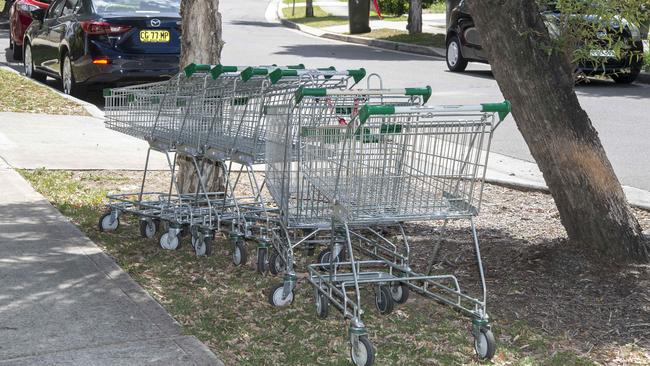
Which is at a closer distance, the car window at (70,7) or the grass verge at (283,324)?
the grass verge at (283,324)

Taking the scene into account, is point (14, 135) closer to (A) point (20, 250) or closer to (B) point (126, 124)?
(B) point (126, 124)

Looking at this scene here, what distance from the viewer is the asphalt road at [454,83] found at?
38.7 feet

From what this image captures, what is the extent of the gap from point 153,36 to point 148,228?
694cm

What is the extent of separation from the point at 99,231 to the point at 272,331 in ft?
8.24

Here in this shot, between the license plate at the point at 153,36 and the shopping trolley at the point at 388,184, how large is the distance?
848 centimetres

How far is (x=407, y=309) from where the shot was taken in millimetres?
6016

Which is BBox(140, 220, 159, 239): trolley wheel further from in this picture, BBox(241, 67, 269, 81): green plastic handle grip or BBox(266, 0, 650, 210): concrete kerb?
BBox(266, 0, 650, 210): concrete kerb

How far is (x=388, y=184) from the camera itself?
556cm

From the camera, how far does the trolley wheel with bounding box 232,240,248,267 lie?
22.2ft

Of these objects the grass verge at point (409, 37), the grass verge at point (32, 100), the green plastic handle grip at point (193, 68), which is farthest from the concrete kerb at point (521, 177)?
the grass verge at point (409, 37)

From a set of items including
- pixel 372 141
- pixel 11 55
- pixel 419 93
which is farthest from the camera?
pixel 11 55

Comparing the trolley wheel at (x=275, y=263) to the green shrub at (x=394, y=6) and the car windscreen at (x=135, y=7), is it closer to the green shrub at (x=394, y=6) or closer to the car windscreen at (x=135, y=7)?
the car windscreen at (x=135, y=7)

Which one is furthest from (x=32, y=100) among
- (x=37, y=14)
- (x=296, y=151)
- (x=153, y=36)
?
(x=296, y=151)

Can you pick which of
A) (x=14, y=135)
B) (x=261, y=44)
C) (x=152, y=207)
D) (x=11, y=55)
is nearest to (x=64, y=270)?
(x=152, y=207)
